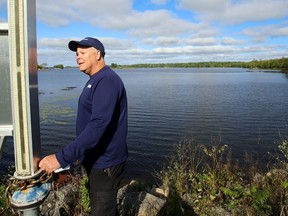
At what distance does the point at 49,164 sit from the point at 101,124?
532mm

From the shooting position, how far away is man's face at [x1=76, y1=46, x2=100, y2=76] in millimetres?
2656

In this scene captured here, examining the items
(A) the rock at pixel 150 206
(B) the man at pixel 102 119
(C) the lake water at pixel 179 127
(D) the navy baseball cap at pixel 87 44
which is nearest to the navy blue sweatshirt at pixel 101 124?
(B) the man at pixel 102 119

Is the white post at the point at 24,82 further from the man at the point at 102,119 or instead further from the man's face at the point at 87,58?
the man's face at the point at 87,58

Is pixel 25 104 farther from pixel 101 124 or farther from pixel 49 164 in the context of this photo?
pixel 101 124

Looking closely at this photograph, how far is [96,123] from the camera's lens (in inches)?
93.1

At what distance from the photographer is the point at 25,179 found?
6.15ft

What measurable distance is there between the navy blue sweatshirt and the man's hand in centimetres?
5

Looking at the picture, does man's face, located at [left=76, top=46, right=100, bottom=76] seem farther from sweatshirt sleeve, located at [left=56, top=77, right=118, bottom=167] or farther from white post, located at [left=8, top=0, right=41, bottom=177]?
white post, located at [left=8, top=0, right=41, bottom=177]

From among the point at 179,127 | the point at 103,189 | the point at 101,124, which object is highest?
the point at 101,124

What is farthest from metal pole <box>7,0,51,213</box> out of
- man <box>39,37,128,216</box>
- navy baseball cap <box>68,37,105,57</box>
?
navy baseball cap <box>68,37,105,57</box>

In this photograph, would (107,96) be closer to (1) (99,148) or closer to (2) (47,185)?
(1) (99,148)

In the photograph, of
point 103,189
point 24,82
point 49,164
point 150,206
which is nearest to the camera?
point 24,82

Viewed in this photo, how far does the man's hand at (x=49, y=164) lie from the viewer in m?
2.02

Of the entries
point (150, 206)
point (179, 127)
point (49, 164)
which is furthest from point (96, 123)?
point (179, 127)
